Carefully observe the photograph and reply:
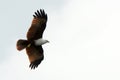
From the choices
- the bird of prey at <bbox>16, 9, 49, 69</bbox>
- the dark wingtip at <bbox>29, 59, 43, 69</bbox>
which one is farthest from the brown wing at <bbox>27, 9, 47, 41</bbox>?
the dark wingtip at <bbox>29, 59, 43, 69</bbox>

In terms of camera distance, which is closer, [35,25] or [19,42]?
[19,42]

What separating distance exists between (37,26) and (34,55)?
1882 millimetres

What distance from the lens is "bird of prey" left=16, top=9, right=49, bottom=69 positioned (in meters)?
20.6

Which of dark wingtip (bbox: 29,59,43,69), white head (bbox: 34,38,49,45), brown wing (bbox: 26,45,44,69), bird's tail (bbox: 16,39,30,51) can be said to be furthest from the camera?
dark wingtip (bbox: 29,59,43,69)

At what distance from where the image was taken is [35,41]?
69.5 feet

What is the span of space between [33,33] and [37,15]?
1527mm

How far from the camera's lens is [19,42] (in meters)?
20.1

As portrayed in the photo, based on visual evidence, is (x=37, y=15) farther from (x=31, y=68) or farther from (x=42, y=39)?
(x=31, y=68)

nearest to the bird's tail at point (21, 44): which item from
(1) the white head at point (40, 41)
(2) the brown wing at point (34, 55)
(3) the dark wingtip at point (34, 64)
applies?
(1) the white head at point (40, 41)

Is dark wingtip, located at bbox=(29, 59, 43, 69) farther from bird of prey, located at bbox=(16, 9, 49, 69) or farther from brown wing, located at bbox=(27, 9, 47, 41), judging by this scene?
brown wing, located at bbox=(27, 9, 47, 41)

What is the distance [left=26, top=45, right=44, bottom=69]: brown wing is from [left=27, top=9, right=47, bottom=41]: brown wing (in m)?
0.82

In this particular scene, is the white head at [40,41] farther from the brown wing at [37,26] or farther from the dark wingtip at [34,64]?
the dark wingtip at [34,64]

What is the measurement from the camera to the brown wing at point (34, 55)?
21797mm

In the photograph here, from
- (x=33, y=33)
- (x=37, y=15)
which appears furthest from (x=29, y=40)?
(x=37, y=15)
